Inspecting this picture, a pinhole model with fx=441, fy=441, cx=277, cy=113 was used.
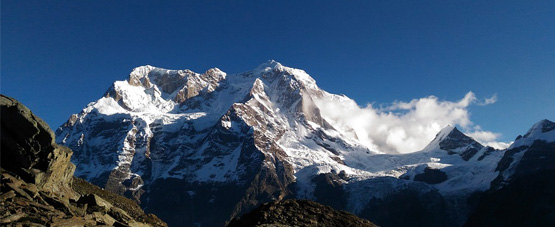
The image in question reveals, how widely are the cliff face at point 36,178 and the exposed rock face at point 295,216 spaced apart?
1547 cm

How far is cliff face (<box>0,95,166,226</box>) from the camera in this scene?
4072cm

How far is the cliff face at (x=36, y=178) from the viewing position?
40719 millimetres

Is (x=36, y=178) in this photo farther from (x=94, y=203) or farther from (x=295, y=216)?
(x=295, y=216)

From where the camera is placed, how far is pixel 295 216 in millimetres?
57062

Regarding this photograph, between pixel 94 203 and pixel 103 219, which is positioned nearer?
pixel 103 219

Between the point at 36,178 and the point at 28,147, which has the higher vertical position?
the point at 28,147

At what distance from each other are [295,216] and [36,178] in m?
30.8

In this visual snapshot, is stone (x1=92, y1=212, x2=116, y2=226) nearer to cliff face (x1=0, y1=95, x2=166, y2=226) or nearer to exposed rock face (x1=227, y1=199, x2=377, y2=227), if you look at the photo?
cliff face (x1=0, y1=95, x2=166, y2=226)

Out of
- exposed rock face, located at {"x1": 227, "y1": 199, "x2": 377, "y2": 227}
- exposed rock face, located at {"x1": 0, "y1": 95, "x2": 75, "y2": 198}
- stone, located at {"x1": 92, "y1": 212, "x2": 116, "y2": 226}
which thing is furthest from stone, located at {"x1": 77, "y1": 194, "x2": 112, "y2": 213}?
exposed rock face, located at {"x1": 227, "y1": 199, "x2": 377, "y2": 227}

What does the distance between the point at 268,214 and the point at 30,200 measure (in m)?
26.3

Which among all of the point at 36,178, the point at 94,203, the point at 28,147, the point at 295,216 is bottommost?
the point at 295,216

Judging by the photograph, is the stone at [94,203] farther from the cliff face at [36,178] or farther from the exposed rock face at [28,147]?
the exposed rock face at [28,147]

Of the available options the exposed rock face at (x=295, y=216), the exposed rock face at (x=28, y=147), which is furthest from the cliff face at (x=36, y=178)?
the exposed rock face at (x=295, y=216)

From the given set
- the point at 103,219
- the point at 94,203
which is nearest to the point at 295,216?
the point at 103,219
